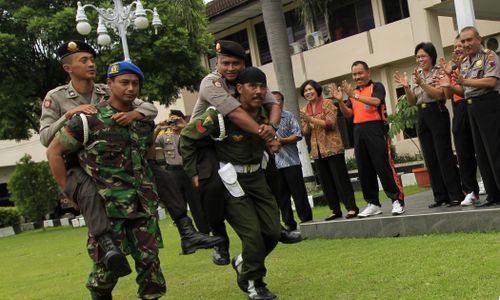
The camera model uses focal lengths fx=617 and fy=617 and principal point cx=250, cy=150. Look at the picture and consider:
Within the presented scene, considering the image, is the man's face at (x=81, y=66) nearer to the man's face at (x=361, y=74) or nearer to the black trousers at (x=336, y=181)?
the man's face at (x=361, y=74)

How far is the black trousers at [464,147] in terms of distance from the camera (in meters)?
6.91

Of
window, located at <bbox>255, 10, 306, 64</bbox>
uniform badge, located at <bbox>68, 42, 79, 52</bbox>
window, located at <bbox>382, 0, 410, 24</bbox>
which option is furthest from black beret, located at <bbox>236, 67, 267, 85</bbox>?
window, located at <bbox>255, 10, 306, 64</bbox>

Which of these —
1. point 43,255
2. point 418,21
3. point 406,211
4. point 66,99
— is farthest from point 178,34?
point 66,99

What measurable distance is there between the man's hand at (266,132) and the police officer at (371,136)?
8.37 feet

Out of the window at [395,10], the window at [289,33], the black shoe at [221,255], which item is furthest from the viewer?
the window at [289,33]

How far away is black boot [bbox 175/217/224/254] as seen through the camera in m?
4.94

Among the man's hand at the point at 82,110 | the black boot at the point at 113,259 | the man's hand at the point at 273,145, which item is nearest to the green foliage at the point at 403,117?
the man's hand at the point at 273,145

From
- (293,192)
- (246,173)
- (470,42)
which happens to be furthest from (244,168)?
(293,192)

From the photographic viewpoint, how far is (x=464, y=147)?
7023 millimetres

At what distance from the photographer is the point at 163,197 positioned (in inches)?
196

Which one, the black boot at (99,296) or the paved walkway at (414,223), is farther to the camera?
the paved walkway at (414,223)

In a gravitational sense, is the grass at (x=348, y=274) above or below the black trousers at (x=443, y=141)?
below

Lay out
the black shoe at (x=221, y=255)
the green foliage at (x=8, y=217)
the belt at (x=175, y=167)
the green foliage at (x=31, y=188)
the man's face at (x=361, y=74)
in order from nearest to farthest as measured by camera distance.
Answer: the black shoe at (x=221, y=255) < the man's face at (x=361, y=74) < the belt at (x=175, y=167) < the green foliage at (x=31, y=188) < the green foliage at (x=8, y=217)

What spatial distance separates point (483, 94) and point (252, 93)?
8.94ft
